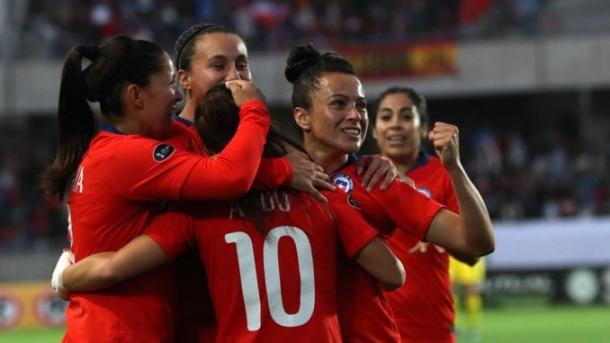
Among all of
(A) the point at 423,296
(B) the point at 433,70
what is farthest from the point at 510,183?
(A) the point at 423,296

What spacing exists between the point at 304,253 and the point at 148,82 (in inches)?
36.0

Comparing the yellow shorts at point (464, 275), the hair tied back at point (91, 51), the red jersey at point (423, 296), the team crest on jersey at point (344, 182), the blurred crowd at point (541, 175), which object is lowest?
the yellow shorts at point (464, 275)

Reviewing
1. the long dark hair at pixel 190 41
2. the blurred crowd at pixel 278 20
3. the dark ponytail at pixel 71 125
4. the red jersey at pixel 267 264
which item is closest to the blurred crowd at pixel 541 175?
the blurred crowd at pixel 278 20

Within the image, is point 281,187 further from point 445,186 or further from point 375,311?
point 445,186

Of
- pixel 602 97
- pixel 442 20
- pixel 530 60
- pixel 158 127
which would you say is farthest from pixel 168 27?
pixel 158 127

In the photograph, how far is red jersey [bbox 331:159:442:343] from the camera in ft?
16.7

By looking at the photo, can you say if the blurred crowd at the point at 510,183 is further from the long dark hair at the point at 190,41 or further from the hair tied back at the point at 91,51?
the hair tied back at the point at 91,51

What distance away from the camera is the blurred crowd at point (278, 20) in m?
29.9

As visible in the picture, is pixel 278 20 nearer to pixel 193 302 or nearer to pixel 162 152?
pixel 193 302

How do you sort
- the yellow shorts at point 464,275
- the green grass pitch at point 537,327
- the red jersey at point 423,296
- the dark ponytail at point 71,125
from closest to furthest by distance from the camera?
the dark ponytail at point 71,125, the red jersey at point 423,296, the green grass pitch at point 537,327, the yellow shorts at point 464,275

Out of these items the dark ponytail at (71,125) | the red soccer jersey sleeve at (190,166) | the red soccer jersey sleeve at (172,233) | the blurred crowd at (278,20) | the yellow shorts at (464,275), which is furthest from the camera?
the blurred crowd at (278,20)

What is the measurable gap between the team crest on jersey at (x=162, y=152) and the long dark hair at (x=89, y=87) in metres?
0.33

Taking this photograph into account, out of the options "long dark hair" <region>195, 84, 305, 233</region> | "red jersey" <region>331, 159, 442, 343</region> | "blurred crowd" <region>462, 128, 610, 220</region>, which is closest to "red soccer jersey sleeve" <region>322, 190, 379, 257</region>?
"red jersey" <region>331, 159, 442, 343</region>

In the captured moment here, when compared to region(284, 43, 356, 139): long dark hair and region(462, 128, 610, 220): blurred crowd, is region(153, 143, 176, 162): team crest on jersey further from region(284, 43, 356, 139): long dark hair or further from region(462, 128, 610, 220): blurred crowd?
region(462, 128, 610, 220): blurred crowd
